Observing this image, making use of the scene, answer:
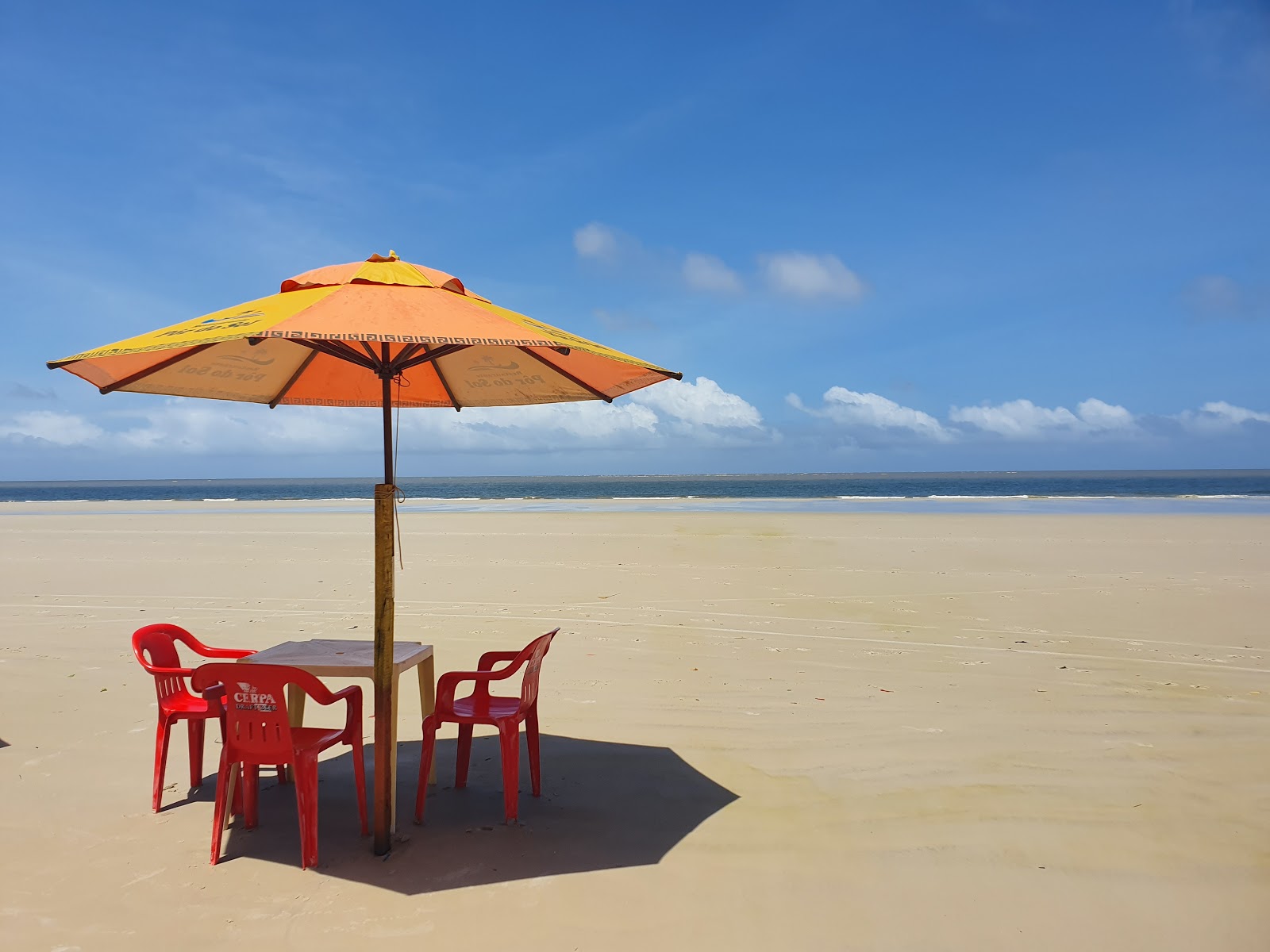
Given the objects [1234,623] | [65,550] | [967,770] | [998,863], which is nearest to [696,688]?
[967,770]

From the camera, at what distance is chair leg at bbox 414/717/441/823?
4.05 meters

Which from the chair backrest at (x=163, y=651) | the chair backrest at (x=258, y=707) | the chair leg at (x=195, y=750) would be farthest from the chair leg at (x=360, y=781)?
the chair backrest at (x=163, y=651)

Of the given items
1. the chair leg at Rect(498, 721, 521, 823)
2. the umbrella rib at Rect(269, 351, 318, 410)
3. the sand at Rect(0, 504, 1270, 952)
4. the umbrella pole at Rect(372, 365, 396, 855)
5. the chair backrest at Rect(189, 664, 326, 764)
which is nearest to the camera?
the sand at Rect(0, 504, 1270, 952)

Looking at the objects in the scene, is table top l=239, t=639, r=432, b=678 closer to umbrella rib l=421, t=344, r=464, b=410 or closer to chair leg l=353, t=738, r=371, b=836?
chair leg l=353, t=738, r=371, b=836

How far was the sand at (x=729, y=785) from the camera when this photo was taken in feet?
A: 10.5

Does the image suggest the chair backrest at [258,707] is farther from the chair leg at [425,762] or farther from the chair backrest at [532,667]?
the chair backrest at [532,667]

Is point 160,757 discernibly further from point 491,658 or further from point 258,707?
point 491,658

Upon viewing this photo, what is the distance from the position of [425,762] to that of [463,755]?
1.57ft

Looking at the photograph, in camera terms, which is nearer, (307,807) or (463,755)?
(307,807)

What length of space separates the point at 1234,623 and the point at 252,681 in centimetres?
994

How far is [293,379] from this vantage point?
5305 millimetres

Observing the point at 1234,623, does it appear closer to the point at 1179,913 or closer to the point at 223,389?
the point at 1179,913

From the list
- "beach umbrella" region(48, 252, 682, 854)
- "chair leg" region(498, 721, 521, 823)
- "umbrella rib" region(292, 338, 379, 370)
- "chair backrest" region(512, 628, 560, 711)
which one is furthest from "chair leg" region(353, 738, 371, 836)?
"umbrella rib" region(292, 338, 379, 370)

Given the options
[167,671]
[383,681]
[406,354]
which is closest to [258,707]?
[383,681]
